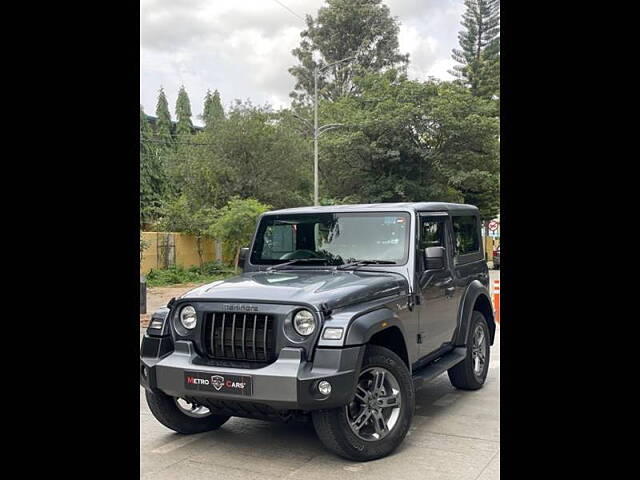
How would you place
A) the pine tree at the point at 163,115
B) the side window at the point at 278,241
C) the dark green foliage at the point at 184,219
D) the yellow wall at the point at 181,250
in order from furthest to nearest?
the pine tree at the point at 163,115 < the dark green foliage at the point at 184,219 < the yellow wall at the point at 181,250 < the side window at the point at 278,241

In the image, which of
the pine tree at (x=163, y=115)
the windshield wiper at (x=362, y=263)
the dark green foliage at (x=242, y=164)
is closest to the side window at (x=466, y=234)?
the windshield wiper at (x=362, y=263)

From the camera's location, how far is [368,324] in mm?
4605

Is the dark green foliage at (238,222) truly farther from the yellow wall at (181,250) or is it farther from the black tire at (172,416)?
the black tire at (172,416)

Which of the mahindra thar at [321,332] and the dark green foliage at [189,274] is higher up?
the mahindra thar at [321,332]

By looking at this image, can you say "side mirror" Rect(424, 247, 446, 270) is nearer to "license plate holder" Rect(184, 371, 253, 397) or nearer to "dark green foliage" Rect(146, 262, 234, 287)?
"license plate holder" Rect(184, 371, 253, 397)

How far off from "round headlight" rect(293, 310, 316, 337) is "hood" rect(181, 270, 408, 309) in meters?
0.09

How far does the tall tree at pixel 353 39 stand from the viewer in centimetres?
4447

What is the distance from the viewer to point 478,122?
88.4 feet

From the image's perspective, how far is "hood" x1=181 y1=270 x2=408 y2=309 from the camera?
470 cm

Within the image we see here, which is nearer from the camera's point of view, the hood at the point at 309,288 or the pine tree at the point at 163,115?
the hood at the point at 309,288

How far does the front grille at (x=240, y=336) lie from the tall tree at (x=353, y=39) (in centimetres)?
3983

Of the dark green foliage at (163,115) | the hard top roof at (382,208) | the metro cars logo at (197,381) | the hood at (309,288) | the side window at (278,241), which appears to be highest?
the dark green foliage at (163,115)
